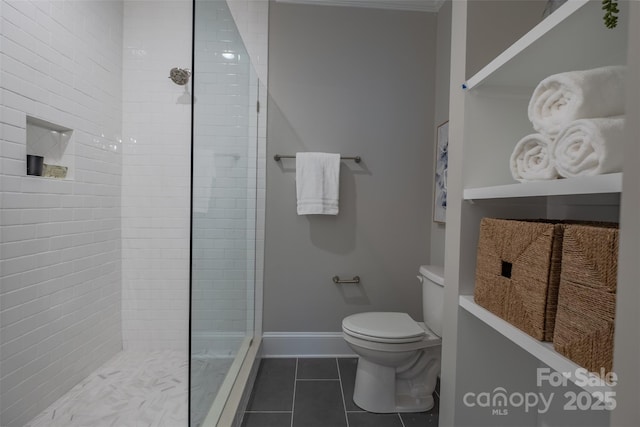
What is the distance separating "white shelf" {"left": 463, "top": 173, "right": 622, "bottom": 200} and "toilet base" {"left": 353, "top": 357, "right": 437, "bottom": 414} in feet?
3.87

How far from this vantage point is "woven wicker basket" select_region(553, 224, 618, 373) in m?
0.50

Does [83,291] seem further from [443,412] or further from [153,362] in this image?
[443,412]

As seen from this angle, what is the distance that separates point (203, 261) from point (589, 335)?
1071 mm

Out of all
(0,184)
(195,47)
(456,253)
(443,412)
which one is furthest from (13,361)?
(456,253)

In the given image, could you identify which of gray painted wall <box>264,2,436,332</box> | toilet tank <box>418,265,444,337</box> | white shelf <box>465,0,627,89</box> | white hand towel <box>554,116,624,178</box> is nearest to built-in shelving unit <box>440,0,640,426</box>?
white shelf <box>465,0,627,89</box>

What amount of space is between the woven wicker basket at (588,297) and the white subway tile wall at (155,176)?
2.03 m

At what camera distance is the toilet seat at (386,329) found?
1.51 metres

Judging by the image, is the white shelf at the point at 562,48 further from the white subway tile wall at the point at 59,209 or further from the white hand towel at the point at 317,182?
the white subway tile wall at the point at 59,209

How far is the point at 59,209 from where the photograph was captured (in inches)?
63.2

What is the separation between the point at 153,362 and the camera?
2010 millimetres

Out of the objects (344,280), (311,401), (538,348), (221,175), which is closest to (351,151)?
(344,280)

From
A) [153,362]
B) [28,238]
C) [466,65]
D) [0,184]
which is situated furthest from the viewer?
[153,362]

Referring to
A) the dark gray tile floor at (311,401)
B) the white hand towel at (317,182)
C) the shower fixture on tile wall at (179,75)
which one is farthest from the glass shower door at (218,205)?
the shower fixture on tile wall at (179,75)

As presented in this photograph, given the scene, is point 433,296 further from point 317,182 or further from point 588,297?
point 588,297
